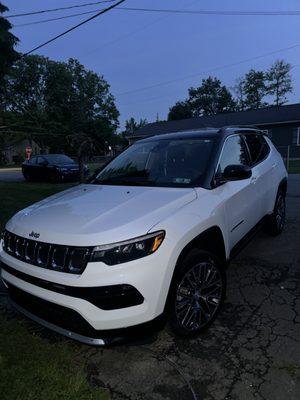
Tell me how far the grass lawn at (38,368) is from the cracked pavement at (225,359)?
0.10m

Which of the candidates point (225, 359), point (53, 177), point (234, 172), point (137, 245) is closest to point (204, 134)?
point (234, 172)

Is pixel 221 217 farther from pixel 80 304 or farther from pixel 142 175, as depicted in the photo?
pixel 80 304

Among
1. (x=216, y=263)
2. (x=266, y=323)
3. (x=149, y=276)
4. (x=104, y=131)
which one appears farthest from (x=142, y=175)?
(x=104, y=131)

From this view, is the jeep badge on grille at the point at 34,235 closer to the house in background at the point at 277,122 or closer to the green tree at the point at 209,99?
the house in background at the point at 277,122

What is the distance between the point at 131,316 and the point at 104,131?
2289 inches

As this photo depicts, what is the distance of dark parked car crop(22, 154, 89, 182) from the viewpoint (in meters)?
18.3

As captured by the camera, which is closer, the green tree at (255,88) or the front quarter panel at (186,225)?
the front quarter panel at (186,225)

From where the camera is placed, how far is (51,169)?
18578 mm

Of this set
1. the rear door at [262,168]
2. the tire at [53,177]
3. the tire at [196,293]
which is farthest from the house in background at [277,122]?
the tire at [196,293]

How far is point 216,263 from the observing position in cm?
346

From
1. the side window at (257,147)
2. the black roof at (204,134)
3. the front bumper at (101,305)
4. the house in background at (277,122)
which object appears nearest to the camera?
the front bumper at (101,305)

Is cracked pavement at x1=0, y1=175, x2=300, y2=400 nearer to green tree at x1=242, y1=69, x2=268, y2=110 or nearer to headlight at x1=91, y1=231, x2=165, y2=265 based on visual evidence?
headlight at x1=91, y1=231, x2=165, y2=265

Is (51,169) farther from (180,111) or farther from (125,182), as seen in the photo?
(180,111)

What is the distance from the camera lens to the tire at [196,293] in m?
3.03
